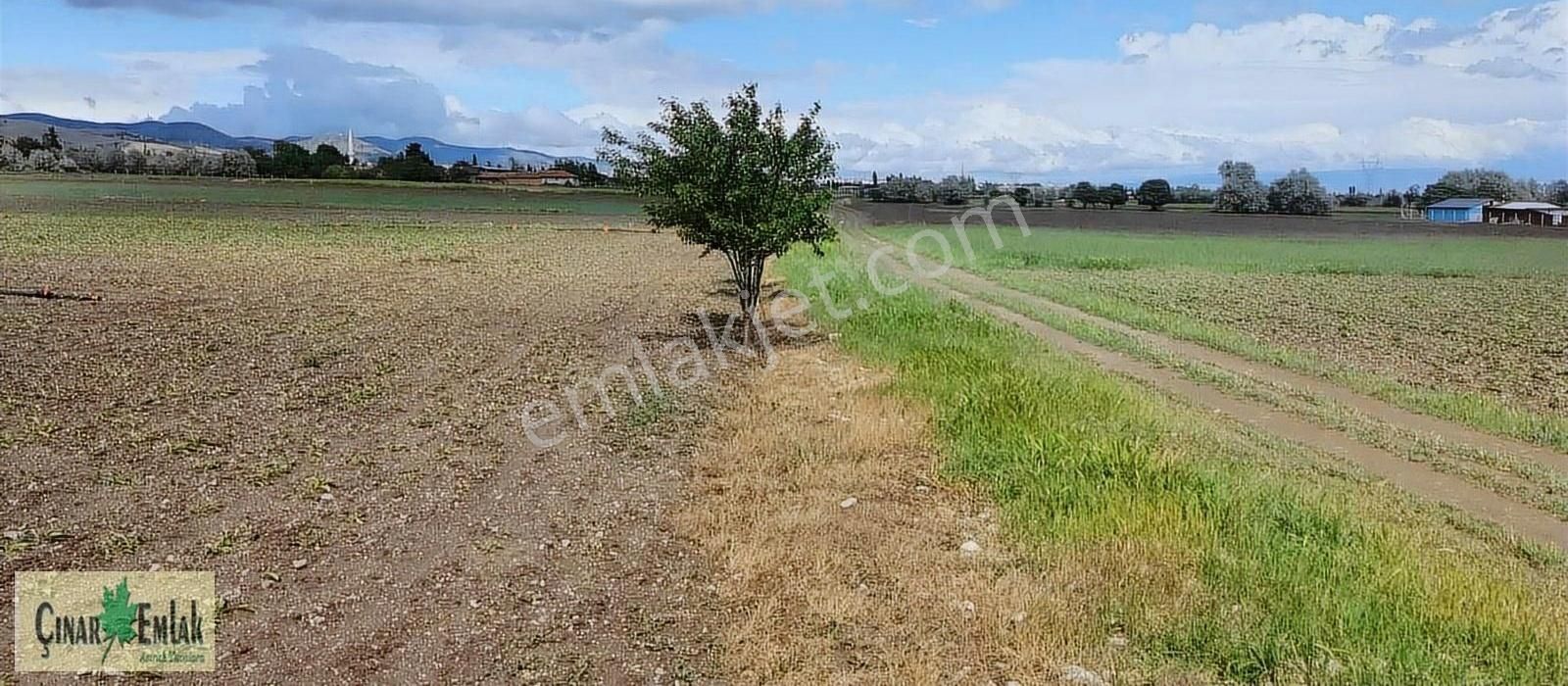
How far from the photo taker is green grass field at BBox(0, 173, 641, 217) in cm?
7206

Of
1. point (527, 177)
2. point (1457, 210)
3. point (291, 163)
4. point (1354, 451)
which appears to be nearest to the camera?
point (1354, 451)

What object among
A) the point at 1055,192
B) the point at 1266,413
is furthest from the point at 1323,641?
the point at 1055,192

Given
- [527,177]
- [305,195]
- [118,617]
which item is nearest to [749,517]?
[118,617]

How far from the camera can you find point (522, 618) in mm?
5828

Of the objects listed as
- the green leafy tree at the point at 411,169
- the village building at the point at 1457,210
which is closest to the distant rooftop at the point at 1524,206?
the village building at the point at 1457,210

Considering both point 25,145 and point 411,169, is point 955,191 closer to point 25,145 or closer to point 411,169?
point 411,169

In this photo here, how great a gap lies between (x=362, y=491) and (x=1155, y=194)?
4150 inches

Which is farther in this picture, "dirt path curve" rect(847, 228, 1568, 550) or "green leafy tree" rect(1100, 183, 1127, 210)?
"green leafy tree" rect(1100, 183, 1127, 210)

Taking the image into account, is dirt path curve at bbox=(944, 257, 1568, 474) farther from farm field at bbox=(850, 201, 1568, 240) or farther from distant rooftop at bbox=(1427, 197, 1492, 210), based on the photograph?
distant rooftop at bbox=(1427, 197, 1492, 210)

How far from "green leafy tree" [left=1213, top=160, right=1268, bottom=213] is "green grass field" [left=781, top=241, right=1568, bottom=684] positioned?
310 feet

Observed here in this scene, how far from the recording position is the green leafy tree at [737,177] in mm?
15516

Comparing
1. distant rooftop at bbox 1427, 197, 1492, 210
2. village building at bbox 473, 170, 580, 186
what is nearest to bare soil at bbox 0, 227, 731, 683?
distant rooftop at bbox 1427, 197, 1492, 210

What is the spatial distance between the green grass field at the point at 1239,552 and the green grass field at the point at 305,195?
62.5 metres

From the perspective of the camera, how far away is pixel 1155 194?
4094 inches
